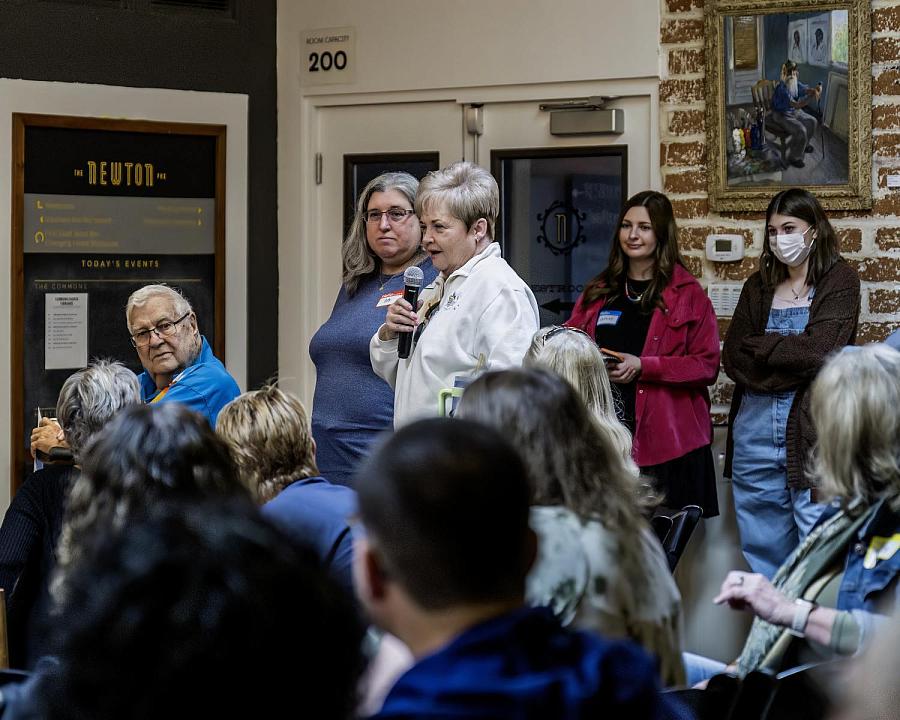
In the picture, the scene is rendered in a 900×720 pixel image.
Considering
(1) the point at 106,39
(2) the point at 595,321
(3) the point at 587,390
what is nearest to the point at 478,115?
(2) the point at 595,321

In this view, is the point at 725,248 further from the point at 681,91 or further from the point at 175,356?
the point at 175,356

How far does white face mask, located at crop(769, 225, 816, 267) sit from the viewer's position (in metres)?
4.48

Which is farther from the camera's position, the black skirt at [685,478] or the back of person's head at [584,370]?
the black skirt at [685,478]

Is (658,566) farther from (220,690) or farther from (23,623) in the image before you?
(23,623)

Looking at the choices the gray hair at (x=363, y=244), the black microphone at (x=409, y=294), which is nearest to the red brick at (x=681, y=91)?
the gray hair at (x=363, y=244)

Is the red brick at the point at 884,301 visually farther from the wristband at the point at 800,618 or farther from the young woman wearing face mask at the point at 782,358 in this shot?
the wristband at the point at 800,618

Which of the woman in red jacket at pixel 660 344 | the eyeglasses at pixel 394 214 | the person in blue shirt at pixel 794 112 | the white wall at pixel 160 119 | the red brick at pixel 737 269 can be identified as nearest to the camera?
the eyeglasses at pixel 394 214

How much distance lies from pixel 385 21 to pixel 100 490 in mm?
3823

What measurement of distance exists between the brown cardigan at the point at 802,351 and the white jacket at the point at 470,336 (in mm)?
1263

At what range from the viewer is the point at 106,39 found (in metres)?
5.23

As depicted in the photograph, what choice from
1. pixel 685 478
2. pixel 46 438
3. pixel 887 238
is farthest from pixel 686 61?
pixel 46 438

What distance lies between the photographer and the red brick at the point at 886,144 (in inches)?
186

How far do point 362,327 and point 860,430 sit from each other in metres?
1.91

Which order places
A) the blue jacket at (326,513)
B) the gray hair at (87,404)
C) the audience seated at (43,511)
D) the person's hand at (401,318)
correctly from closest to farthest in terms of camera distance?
1. the blue jacket at (326,513)
2. the audience seated at (43,511)
3. the gray hair at (87,404)
4. the person's hand at (401,318)
